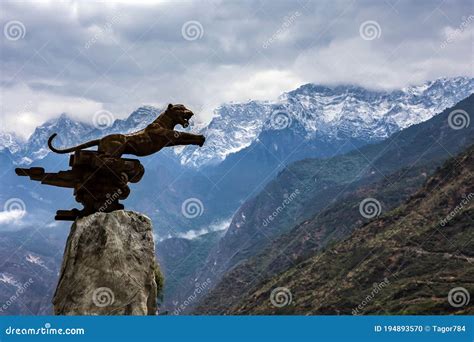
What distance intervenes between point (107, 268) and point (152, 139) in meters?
3.42

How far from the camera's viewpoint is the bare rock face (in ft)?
52.5

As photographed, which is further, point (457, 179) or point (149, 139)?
point (457, 179)

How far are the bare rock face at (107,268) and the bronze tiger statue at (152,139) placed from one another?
5.38 feet

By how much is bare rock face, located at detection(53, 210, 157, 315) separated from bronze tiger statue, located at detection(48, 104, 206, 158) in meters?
1.64

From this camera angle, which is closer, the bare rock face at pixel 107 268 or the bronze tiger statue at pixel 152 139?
the bare rock face at pixel 107 268

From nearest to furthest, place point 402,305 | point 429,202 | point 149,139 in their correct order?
point 149,139 → point 402,305 → point 429,202

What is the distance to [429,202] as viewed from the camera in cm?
12838

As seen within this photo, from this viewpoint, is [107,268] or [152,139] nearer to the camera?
[107,268]

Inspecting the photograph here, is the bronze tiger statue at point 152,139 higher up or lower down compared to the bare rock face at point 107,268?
higher up

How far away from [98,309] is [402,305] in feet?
271

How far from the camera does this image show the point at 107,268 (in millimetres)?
16250

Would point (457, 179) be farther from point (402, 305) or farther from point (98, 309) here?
point (98, 309)

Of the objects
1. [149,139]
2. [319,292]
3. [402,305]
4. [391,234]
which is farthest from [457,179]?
[149,139]

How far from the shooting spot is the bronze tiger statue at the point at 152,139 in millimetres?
17484
